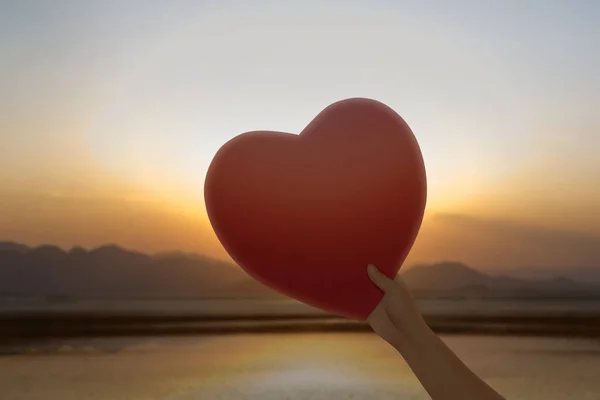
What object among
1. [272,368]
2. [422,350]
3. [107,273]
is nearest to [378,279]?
[422,350]

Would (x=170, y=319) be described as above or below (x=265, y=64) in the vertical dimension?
below

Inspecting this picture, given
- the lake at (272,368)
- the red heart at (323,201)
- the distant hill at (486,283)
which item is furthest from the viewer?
the distant hill at (486,283)

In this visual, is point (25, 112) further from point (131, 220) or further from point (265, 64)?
point (265, 64)

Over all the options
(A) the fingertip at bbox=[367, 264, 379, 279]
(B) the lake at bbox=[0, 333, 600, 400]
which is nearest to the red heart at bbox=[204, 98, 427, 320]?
(A) the fingertip at bbox=[367, 264, 379, 279]

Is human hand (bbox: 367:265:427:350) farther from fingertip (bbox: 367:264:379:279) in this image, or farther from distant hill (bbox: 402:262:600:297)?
distant hill (bbox: 402:262:600:297)

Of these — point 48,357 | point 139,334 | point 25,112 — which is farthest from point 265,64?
point 48,357

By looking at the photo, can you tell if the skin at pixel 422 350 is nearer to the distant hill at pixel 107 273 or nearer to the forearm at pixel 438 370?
the forearm at pixel 438 370

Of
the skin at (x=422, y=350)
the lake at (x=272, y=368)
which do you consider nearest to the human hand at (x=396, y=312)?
the skin at (x=422, y=350)
